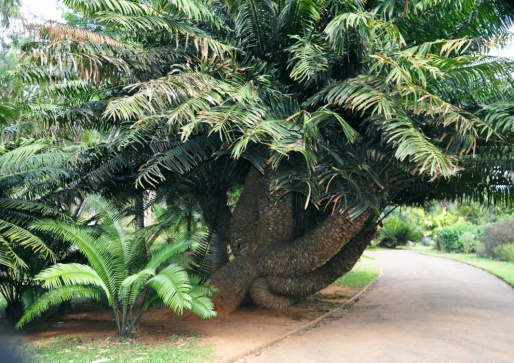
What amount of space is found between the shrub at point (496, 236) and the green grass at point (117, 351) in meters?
20.1

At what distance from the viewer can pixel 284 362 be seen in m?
6.80

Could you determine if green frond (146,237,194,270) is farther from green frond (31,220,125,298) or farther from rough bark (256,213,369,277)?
rough bark (256,213,369,277)

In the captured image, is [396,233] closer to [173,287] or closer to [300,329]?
[300,329]

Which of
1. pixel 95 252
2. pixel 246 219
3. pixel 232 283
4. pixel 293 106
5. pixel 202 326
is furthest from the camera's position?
pixel 246 219

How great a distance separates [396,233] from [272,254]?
26.6m

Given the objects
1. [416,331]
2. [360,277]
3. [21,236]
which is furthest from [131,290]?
[360,277]

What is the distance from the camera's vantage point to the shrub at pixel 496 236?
23672 millimetres

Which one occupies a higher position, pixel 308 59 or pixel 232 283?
pixel 308 59

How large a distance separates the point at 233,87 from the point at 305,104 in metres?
1.29

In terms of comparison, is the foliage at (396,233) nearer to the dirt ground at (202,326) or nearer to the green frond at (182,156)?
the dirt ground at (202,326)

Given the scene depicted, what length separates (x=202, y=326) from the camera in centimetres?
908

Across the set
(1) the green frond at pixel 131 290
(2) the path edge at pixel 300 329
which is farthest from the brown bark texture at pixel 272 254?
(1) the green frond at pixel 131 290

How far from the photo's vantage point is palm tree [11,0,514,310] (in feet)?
24.3

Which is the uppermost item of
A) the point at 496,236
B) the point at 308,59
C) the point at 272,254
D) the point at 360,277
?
the point at 308,59
